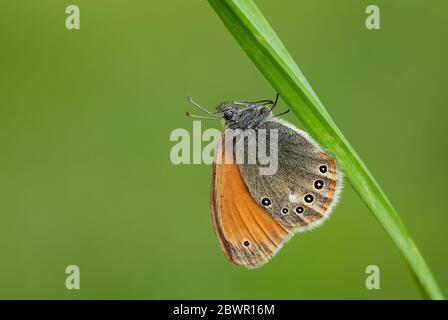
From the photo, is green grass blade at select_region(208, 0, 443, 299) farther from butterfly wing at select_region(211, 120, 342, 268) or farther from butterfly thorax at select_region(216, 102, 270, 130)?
butterfly thorax at select_region(216, 102, 270, 130)

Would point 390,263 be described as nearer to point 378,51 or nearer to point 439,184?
point 439,184

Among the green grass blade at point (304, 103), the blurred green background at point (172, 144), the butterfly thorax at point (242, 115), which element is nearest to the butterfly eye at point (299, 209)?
the butterfly thorax at point (242, 115)

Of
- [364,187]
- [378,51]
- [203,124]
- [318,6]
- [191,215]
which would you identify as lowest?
[364,187]

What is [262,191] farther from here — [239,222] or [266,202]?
[239,222]

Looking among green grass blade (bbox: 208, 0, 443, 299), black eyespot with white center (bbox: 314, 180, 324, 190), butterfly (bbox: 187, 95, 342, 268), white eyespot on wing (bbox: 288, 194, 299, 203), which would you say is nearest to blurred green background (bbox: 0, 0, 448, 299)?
butterfly (bbox: 187, 95, 342, 268)

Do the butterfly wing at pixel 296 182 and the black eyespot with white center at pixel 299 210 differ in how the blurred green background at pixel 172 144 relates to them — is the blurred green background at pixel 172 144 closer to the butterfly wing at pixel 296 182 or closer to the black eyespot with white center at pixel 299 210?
the butterfly wing at pixel 296 182

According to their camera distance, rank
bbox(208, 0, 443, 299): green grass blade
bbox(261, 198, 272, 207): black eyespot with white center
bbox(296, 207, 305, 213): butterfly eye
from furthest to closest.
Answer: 1. bbox(261, 198, 272, 207): black eyespot with white center
2. bbox(296, 207, 305, 213): butterfly eye
3. bbox(208, 0, 443, 299): green grass blade

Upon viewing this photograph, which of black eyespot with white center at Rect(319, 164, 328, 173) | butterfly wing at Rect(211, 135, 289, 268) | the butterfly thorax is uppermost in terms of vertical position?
the butterfly thorax

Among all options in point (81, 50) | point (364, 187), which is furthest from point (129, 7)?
point (364, 187)

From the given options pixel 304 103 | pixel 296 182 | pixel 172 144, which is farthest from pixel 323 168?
pixel 172 144
